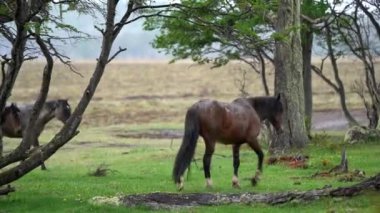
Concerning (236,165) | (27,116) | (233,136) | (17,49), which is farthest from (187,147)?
(27,116)

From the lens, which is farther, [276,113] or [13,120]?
[13,120]

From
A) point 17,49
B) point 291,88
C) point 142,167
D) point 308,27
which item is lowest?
point 142,167

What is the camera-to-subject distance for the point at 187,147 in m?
15.8

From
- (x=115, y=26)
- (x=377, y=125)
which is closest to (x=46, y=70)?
(x=115, y=26)

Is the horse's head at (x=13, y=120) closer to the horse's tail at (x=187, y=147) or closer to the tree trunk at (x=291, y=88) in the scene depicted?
A: the tree trunk at (x=291, y=88)

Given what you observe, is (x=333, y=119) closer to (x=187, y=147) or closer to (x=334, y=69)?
(x=334, y=69)

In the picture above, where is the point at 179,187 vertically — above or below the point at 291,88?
below

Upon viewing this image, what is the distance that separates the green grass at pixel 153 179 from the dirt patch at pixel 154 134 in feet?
20.9

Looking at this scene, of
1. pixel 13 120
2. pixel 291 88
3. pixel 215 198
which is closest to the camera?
pixel 215 198

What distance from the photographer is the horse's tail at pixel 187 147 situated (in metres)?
15.8

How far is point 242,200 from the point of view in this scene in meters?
14.2

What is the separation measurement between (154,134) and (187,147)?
88.5 ft

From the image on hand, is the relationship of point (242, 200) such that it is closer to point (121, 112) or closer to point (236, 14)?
point (236, 14)

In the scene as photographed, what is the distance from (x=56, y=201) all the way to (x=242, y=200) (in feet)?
12.7
